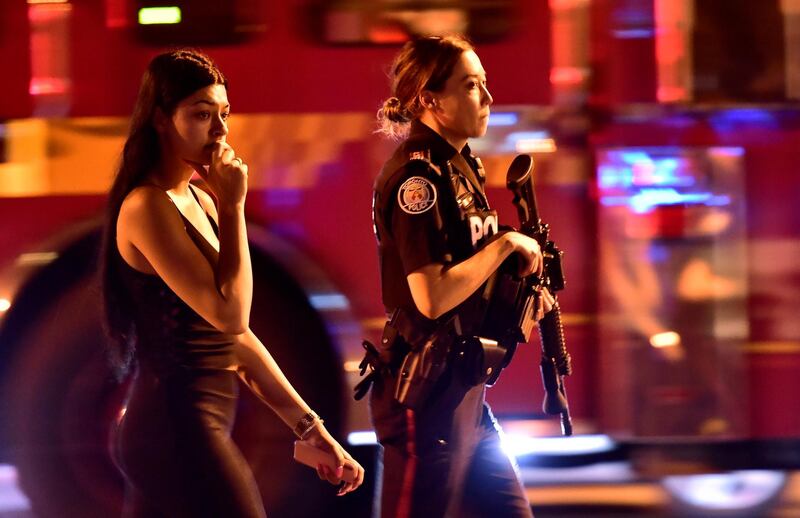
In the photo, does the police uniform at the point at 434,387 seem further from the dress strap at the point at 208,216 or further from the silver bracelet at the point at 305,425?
the dress strap at the point at 208,216

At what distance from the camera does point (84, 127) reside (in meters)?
4.05

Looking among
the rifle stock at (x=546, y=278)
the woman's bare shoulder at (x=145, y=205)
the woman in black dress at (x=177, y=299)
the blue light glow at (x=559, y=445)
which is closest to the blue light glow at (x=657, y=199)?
the blue light glow at (x=559, y=445)

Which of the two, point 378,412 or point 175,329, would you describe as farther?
point 378,412

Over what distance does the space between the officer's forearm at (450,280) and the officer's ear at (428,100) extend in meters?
0.36

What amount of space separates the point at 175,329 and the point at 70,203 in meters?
1.79

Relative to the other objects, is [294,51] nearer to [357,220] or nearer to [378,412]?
[357,220]

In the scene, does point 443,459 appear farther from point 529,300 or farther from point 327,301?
point 327,301

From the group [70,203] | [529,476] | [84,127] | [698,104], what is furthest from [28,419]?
[698,104]

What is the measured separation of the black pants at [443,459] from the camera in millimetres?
2600

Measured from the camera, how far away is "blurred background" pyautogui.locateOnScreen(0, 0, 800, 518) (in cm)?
407

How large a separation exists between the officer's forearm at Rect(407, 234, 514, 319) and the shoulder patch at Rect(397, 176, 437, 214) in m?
0.12

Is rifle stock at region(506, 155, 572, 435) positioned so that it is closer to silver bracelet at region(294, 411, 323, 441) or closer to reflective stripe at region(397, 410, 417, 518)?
reflective stripe at region(397, 410, 417, 518)

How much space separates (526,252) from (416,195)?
27cm

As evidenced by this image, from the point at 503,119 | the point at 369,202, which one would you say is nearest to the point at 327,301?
the point at 369,202
